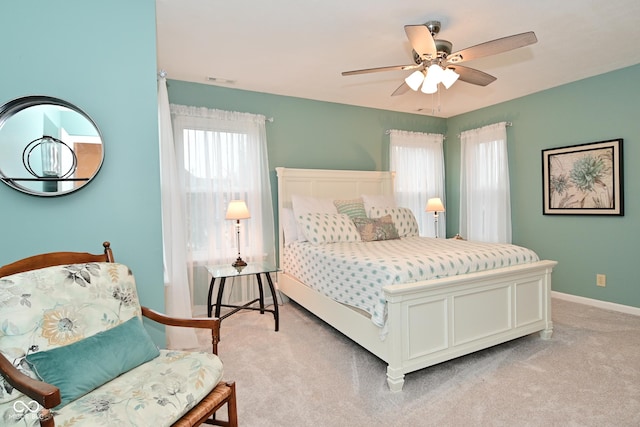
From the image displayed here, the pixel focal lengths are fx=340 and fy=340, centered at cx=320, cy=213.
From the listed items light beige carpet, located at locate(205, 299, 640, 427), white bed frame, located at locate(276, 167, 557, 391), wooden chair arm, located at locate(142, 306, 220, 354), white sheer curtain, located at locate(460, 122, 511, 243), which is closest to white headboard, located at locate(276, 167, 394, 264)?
white sheer curtain, located at locate(460, 122, 511, 243)

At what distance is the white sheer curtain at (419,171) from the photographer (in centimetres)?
494

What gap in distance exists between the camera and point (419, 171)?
202 inches

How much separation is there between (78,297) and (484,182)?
470cm

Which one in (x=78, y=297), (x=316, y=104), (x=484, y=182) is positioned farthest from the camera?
(x=484, y=182)

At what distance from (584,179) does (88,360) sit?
4644 mm

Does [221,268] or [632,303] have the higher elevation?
[221,268]

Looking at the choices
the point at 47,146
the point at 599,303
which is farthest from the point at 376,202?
the point at 47,146

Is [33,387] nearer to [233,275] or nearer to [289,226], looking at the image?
[233,275]

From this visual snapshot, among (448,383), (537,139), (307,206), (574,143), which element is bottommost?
(448,383)

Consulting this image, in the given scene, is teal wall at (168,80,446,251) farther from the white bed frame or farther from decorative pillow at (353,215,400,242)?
the white bed frame

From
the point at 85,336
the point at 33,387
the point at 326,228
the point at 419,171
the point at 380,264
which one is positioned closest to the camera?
the point at 33,387

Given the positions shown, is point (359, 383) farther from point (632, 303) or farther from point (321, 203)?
point (632, 303)

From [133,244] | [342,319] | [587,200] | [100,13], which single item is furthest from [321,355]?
[587,200]

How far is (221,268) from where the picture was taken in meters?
3.30
